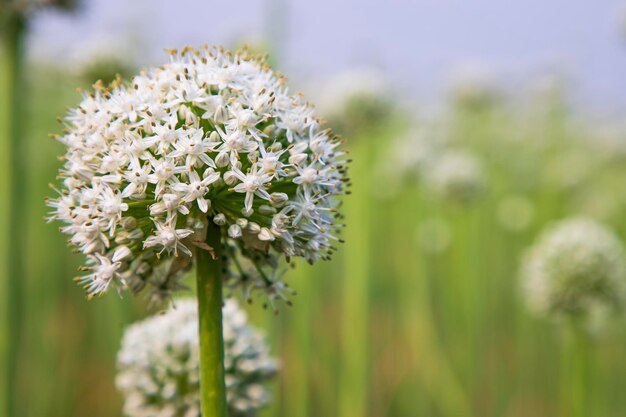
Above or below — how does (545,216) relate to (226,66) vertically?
above

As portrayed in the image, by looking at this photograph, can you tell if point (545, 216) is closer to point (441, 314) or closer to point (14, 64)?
point (441, 314)

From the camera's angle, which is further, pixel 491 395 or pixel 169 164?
pixel 491 395

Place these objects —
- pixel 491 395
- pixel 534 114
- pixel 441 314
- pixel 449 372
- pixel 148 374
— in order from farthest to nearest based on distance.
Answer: pixel 534 114 < pixel 441 314 < pixel 491 395 < pixel 449 372 < pixel 148 374

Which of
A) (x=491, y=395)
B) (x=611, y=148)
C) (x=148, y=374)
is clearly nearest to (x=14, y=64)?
(x=148, y=374)

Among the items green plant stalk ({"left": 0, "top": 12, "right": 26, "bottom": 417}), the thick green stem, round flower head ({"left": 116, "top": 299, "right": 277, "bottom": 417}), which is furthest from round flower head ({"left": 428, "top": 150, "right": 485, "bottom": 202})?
the thick green stem

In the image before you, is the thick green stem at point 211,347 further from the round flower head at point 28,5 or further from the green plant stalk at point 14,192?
the round flower head at point 28,5

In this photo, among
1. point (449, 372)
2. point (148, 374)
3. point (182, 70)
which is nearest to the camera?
point (182, 70)

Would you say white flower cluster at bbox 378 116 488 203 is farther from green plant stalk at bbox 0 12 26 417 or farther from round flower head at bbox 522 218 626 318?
green plant stalk at bbox 0 12 26 417
